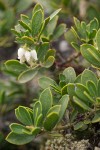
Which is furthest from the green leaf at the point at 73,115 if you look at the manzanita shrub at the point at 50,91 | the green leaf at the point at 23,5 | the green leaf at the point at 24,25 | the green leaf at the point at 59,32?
the green leaf at the point at 23,5

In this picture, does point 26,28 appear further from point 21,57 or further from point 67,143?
point 67,143

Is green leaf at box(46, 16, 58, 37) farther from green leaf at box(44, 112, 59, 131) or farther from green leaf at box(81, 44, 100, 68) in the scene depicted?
green leaf at box(44, 112, 59, 131)

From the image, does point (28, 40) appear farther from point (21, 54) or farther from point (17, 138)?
point (17, 138)

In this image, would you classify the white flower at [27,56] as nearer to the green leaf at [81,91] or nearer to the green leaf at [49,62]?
the green leaf at [49,62]

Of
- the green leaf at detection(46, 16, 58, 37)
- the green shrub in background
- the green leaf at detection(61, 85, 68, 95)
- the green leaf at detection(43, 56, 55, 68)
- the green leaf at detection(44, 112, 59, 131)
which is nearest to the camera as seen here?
the green leaf at detection(44, 112, 59, 131)

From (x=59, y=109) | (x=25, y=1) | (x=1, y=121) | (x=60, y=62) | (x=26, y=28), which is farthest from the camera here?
(x=25, y=1)

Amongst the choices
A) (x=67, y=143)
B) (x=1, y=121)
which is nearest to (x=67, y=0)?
(x=1, y=121)

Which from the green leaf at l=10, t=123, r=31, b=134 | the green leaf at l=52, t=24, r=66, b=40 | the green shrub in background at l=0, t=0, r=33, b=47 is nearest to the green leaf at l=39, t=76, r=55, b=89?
the green leaf at l=10, t=123, r=31, b=134

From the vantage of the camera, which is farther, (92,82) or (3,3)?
(3,3)
